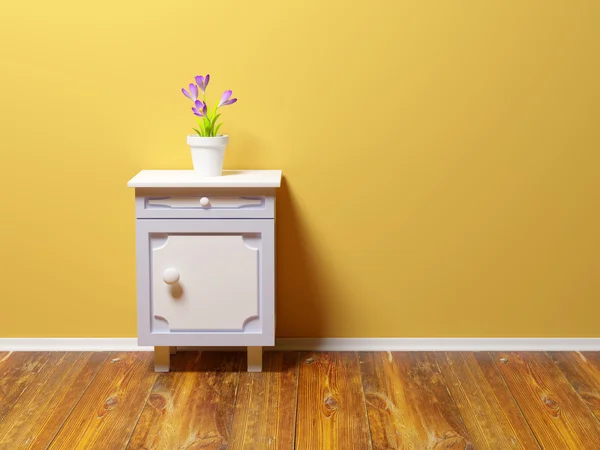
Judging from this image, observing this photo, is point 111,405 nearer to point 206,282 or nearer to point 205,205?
point 206,282

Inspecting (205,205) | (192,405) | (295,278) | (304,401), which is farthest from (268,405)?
(205,205)

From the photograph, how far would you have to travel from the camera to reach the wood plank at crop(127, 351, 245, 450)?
7.36 ft

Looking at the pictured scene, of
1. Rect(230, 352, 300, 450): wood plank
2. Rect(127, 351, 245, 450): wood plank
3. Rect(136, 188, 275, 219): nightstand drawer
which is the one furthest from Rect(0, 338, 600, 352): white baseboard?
Rect(136, 188, 275, 219): nightstand drawer

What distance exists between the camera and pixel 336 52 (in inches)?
106

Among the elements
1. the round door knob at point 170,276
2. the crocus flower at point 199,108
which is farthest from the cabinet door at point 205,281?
the crocus flower at point 199,108

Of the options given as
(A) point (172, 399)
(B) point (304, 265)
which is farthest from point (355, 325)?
(A) point (172, 399)

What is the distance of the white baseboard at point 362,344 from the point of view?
114 inches

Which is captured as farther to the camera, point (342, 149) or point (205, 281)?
point (342, 149)

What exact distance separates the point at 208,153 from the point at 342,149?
1.59ft

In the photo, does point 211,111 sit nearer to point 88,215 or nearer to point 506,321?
point 88,215

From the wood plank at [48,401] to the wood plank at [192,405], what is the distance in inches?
9.7

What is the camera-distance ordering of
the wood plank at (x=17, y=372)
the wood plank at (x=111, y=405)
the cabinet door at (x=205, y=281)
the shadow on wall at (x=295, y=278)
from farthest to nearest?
the shadow on wall at (x=295, y=278)
the cabinet door at (x=205, y=281)
the wood plank at (x=17, y=372)
the wood plank at (x=111, y=405)

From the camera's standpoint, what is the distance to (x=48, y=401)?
2475mm

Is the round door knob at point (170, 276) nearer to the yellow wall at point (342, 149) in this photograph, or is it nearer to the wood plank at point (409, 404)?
the yellow wall at point (342, 149)
